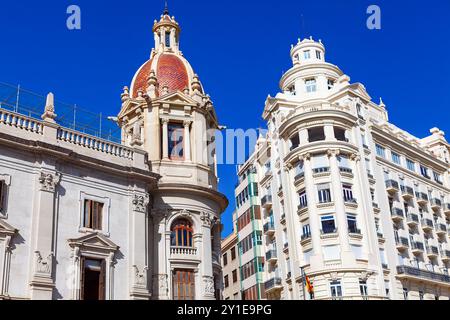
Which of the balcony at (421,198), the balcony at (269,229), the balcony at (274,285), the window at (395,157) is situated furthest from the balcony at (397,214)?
the balcony at (274,285)

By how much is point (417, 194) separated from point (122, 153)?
40.9 meters

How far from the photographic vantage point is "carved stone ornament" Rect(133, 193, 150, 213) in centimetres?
3152

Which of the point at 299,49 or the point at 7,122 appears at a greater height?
the point at 299,49

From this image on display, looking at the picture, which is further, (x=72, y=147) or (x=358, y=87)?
(x=358, y=87)

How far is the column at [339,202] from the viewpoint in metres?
51.8

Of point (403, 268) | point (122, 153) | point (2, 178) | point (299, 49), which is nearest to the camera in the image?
point (2, 178)

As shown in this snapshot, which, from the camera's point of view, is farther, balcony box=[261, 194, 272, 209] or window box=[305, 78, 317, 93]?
window box=[305, 78, 317, 93]

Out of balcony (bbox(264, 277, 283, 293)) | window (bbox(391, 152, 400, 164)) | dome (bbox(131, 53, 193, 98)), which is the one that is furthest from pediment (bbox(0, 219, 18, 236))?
window (bbox(391, 152, 400, 164))

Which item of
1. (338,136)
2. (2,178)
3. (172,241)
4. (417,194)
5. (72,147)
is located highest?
(338,136)

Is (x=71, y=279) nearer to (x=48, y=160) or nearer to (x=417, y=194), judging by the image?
(x=48, y=160)

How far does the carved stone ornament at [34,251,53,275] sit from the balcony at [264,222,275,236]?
36.8 m

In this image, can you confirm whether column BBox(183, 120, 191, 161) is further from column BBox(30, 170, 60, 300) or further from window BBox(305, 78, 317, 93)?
window BBox(305, 78, 317, 93)
